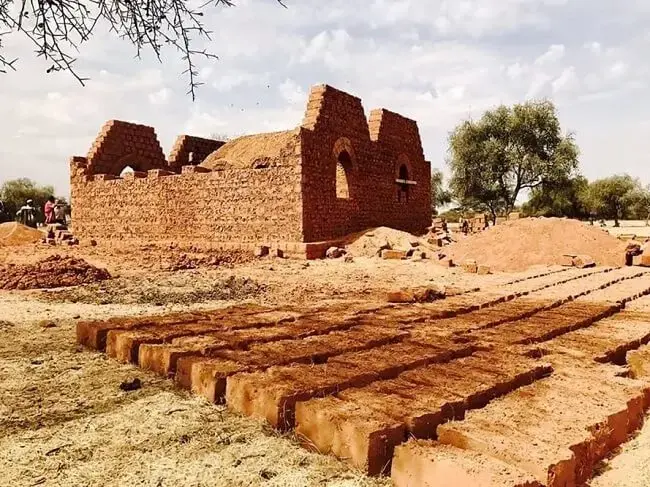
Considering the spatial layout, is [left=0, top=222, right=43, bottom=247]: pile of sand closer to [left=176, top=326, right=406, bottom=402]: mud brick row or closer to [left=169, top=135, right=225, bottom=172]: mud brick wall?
[left=169, top=135, right=225, bottom=172]: mud brick wall

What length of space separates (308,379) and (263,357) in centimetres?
59

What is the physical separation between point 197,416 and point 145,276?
24.4 feet

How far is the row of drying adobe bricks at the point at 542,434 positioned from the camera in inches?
75.0

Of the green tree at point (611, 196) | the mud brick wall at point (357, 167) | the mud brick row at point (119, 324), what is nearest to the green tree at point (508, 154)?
the mud brick wall at point (357, 167)

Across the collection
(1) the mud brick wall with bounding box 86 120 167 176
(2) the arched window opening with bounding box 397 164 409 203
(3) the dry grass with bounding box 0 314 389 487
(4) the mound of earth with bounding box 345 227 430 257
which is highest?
(1) the mud brick wall with bounding box 86 120 167 176

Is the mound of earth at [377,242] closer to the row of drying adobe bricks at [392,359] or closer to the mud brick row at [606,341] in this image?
the mud brick row at [606,341]

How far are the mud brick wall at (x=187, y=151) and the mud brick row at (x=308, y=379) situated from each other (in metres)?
18.6

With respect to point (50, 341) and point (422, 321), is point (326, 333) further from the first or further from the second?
point (50, 341)

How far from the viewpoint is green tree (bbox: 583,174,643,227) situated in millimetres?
50406

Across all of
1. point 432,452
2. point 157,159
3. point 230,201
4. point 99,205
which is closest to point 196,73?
point 432,452

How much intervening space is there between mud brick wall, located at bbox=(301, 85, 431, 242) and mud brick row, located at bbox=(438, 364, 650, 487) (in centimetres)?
989

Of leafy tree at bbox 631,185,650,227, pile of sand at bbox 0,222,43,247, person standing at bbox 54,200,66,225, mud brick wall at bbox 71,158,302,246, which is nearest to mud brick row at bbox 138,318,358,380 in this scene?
mud brick wall at bbox 71,158,302,246

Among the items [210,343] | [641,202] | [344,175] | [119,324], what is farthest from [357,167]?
[641,202]

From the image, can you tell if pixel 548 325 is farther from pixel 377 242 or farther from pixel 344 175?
pixel 344 175
